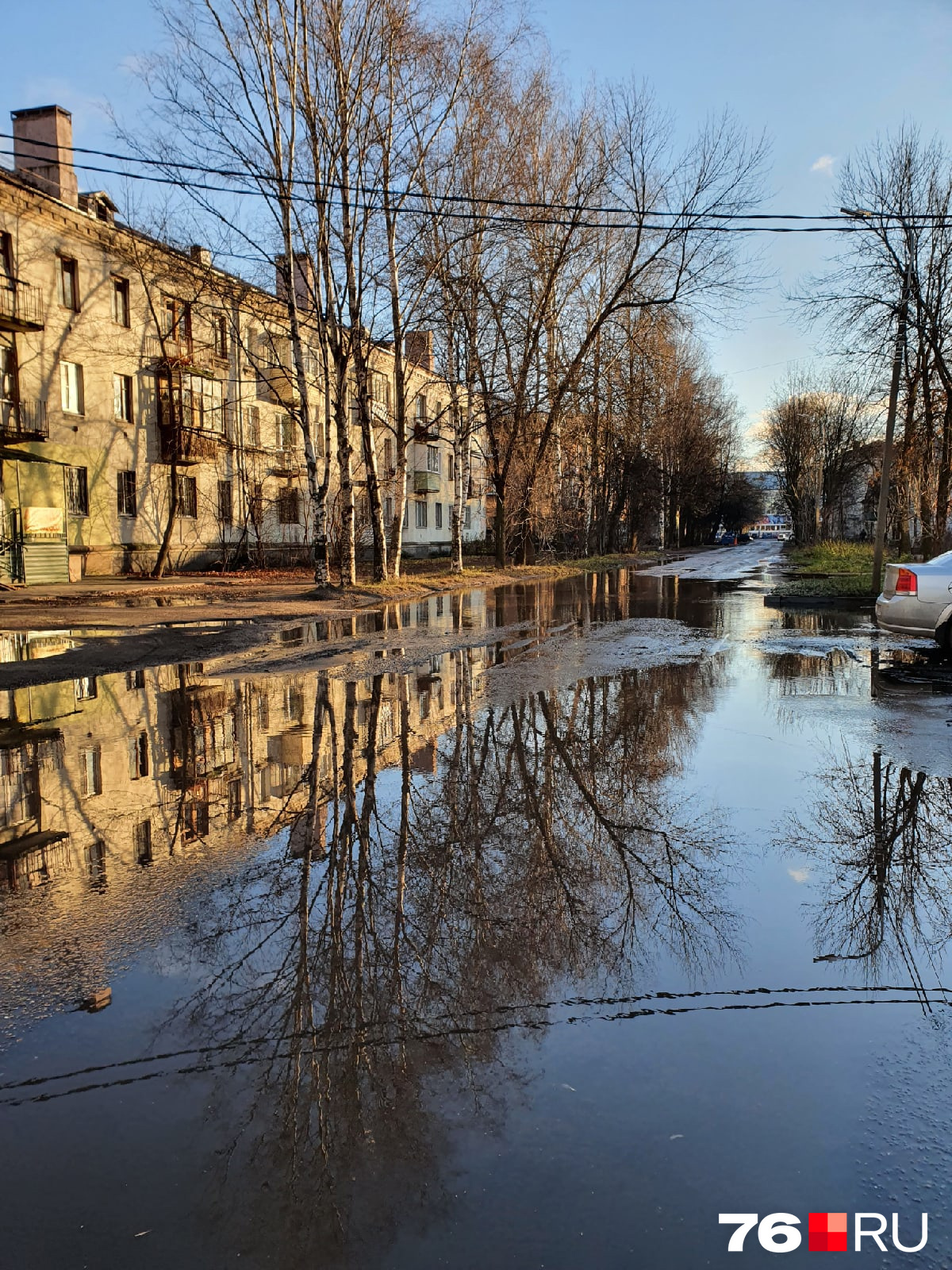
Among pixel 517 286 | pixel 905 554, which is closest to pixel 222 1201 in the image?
pixel 517 286

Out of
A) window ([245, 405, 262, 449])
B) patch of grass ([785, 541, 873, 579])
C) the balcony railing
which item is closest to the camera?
the balcony railing

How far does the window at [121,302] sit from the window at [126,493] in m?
4.79

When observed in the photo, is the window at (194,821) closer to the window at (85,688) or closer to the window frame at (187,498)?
the window at (85,688)

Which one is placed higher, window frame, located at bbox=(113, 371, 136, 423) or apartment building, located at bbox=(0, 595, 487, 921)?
window frame, located at bbox=(113, 371, 136, 423)

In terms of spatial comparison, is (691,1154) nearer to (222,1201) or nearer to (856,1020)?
(856,1020)

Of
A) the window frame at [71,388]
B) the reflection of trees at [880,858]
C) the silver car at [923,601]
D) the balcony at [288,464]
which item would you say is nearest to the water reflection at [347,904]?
the reflection of trees at [880,858]

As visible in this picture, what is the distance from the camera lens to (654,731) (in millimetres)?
7551

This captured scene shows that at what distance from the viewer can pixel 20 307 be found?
2555 centimetres

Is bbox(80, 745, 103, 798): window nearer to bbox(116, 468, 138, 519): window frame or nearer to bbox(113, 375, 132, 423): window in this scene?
Answer: bbox(116, 468, 138, 519): window frame

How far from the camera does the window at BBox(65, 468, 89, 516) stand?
2806 cm

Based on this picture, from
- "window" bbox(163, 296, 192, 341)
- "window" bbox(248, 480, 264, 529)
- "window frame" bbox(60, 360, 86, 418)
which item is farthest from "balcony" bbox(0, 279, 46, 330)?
"window" bbox(248, 480, 264, 529)

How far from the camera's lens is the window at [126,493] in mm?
30320

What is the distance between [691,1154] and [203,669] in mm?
9735

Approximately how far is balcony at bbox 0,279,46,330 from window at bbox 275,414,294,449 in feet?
42.9
